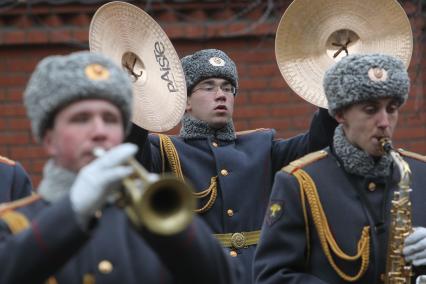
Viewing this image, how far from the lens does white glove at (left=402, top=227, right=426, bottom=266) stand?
14.1 ft

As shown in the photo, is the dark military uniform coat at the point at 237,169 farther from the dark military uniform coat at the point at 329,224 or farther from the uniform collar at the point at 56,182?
the uniform collar at the point at 56,182

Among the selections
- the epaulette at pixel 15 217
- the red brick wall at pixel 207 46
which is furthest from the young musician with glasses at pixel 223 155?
the epaulette at pixel 15 217

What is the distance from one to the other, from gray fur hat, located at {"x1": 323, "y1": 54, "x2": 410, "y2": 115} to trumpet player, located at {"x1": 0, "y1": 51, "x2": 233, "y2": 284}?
46.5 inches

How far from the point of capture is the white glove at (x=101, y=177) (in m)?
2.99

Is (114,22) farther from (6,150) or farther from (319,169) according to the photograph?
(6,150)

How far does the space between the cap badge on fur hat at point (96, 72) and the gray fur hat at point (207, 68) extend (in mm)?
2588

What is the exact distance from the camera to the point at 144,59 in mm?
5496

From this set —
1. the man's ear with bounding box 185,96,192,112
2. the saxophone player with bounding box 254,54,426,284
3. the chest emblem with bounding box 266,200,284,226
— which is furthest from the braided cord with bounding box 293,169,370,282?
the man's ear with bounding box 185,96,192,112

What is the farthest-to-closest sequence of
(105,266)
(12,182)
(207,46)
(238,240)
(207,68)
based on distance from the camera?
(207,46)
(207,68)
(238,240)
(12,182)
(105,266)

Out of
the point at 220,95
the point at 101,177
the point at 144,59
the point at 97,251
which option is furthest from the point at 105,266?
the point at 220,95

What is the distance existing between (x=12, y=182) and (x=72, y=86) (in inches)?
68.1

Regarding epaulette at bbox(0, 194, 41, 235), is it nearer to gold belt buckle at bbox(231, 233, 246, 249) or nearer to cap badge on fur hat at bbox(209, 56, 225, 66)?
gold belt buckle at bbox(231, 233, 246, 249)

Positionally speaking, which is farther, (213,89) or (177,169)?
(213,89)

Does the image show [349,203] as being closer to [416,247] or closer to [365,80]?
[416,247]
